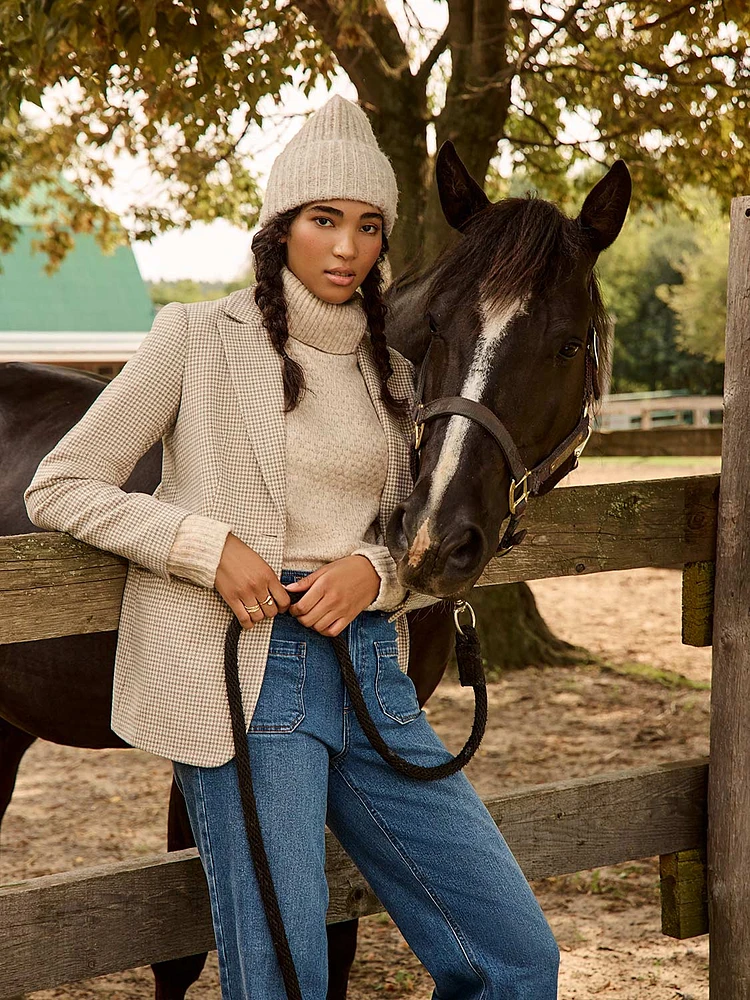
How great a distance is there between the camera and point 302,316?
1.78 meters

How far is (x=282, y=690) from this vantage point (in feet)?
5.34

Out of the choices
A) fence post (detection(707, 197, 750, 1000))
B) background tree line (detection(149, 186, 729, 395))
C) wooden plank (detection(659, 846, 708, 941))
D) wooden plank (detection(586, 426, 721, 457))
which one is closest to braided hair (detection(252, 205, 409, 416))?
fence post (detection(707, 197, 750, 1000))

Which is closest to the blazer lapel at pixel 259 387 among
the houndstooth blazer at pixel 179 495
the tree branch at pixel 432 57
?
the houndstooth blazer at pixel 179 495

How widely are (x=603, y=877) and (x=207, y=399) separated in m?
2.93

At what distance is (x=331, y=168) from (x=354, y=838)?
1.14 meters

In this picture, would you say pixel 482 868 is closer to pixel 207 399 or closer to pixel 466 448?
pixel 466 448

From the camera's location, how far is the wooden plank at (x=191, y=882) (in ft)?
5.90

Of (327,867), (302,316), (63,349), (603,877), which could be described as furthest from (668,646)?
(63,349)

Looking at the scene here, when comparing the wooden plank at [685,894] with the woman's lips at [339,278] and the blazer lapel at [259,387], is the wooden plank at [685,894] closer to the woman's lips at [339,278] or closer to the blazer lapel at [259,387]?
the blazer lapel at [259,387]

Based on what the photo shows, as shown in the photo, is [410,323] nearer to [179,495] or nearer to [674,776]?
[179,495]

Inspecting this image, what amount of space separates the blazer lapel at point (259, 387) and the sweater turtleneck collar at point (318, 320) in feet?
0.22

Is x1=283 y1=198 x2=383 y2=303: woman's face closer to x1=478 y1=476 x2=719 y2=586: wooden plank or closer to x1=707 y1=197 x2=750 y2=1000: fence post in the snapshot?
x1=478 y1=476 x2=719 y2=586: wooden plank

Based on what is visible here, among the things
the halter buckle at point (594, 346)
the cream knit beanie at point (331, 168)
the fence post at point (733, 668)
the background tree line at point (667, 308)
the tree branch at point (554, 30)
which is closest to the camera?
the cream knit beanie at point (331, 168)

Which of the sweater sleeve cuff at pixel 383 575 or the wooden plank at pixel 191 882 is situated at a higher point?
the sweater sleeve cuff at pixel 383 575
